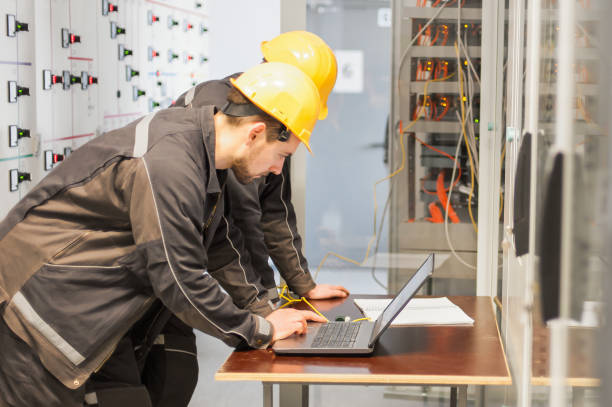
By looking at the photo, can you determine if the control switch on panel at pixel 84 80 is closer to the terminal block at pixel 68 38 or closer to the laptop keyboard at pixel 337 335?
the terminal block at pixel 68 38

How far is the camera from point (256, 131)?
5.47ft

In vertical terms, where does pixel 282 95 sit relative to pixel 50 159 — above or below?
above

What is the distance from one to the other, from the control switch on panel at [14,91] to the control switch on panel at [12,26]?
179 mm

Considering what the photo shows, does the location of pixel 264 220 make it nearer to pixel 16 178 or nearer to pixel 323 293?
pixel 323 293

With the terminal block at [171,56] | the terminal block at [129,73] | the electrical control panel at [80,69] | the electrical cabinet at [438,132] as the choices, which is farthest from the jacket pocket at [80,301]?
the terminal block at [171,56]

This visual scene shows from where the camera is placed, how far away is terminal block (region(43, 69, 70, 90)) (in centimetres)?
295

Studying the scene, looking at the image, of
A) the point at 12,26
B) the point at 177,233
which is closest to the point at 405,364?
the point at 177,233

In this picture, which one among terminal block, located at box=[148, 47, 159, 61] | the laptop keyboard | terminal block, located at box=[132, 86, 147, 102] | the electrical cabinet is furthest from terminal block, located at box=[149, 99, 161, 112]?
the laptop keyboard

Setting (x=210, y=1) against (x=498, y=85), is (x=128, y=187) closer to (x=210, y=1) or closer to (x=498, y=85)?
(x=498, y=85)

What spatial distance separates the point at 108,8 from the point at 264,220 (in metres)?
1.82

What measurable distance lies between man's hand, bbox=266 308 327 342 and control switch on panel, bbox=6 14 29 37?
5.18ft

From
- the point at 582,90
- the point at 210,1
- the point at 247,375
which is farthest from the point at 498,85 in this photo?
the point at 582,90

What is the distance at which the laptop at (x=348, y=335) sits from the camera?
1636mm

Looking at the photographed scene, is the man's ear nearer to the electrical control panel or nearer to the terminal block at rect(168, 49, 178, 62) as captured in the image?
the electrical control panel
